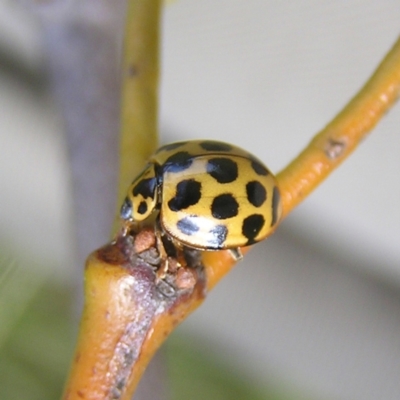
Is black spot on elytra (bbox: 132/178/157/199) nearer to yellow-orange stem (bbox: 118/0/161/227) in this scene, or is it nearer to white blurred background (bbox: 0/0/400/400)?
yellow-orange stem (bbox: 118/0/161/227)

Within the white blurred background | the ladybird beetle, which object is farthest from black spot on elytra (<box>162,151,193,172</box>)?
the white blurred background

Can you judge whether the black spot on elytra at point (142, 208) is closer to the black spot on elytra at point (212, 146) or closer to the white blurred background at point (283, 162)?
the black spot on elytra at point (212, 146)

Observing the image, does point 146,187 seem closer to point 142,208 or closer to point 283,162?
point 142,208

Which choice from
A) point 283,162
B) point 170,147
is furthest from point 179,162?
point 283,162

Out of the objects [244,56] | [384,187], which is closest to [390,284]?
[384,187]

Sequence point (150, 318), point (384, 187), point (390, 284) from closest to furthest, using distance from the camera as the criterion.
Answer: point (150, 318) → point (384, 187) → point (390, 284)

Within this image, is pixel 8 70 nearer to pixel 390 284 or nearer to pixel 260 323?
pixel 260 323
